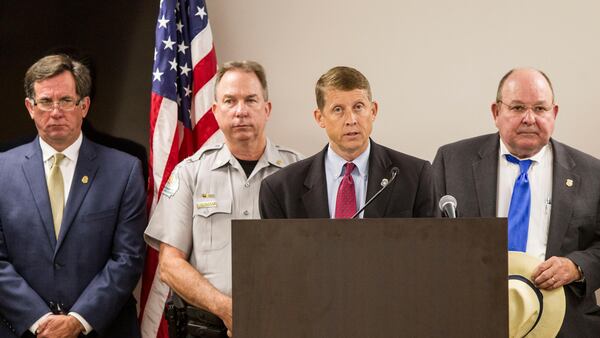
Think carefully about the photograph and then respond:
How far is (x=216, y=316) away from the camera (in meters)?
3.49

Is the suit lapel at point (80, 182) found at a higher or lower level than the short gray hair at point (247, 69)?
lower

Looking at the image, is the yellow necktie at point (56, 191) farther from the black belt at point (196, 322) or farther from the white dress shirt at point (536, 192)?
the white dress shirt at point (536, 192)

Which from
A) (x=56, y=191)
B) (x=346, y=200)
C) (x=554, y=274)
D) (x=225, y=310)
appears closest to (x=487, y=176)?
(x=554, y=274)

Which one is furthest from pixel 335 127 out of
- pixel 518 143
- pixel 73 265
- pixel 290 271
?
pixel 73 265

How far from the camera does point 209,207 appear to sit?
12.2 feet

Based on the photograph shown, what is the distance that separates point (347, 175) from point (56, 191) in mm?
1507

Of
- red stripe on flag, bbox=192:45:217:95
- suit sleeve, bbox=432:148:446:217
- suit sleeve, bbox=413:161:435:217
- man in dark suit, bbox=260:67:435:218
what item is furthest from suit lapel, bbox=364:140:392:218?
red stripe on flag, bbox=192:45:217:95

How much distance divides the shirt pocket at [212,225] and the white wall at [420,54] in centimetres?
115

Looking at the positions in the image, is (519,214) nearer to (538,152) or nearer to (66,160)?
(538,152)

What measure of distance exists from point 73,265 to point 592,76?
2.98 meters

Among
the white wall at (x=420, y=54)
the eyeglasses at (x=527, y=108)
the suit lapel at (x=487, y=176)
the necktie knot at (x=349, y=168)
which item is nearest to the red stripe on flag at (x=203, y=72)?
the white wall at (x=420, y=54)

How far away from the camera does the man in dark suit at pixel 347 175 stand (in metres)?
3.23

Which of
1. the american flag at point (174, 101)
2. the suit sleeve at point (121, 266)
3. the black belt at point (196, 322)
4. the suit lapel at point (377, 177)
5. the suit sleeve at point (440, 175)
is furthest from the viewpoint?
the american flag at point (174, 101)

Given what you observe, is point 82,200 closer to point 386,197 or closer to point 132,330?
point 132,330
